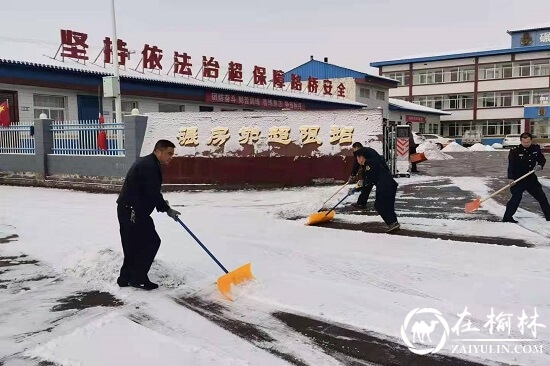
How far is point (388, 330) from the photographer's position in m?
3.80

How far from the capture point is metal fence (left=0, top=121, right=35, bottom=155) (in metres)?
14.6

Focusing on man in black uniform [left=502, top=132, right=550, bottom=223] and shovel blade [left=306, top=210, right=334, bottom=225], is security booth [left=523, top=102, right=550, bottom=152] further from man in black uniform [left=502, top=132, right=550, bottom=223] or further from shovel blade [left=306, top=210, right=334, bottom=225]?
shovel blade [left=306, top=210, right=334, bottom=225]

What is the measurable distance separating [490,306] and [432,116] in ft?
155

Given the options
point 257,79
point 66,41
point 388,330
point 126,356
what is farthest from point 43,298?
point 257,79

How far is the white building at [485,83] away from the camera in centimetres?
4650

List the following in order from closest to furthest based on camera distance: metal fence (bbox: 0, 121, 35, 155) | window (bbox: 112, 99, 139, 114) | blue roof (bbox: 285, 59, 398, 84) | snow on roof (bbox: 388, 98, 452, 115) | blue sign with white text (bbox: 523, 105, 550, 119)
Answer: metal fence (bbox: 0, 121, 35, 155) < window (bbox: 112, 99, 139, 114) < blue roof (bbox: 285, 59, 398, 84) < snow on roof (bbox: 388, 98, 452, 115) < blue sign with white text (bbox: 523, 105, 550, 119)

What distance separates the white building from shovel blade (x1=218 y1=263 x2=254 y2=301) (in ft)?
160

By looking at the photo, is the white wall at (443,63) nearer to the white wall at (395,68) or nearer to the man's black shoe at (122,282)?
the white wall at (395,68)

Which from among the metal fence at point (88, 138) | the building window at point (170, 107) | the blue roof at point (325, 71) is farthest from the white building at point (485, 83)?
the metal fence at point (88, 138)

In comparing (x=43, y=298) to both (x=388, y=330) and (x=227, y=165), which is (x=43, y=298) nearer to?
(x=388, y=330)

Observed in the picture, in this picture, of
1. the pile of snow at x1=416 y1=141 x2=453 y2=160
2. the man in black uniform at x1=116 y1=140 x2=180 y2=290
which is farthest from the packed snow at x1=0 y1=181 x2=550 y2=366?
the pile of snow at x1=416 y1=141 x2=453 y2=160

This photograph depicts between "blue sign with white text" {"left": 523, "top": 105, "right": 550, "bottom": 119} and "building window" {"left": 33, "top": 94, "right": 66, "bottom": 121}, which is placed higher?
"blue sign with white text" {"left": 523, "top": 105, "right": 550, "bottom": 119}

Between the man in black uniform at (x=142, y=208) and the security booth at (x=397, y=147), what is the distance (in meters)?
9.88

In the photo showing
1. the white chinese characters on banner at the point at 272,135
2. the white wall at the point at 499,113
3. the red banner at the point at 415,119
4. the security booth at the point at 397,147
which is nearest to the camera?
the white chinese characters on banner at the point at 272,135
